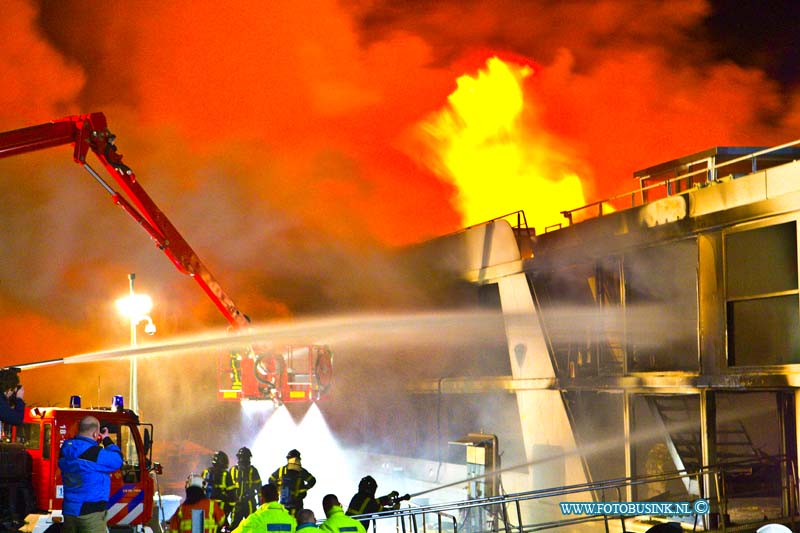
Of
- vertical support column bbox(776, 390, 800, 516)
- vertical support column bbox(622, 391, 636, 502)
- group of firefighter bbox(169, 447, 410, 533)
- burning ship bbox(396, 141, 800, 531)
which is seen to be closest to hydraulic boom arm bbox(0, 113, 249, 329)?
group of firefighter bbox(169, 447, 410, 533)

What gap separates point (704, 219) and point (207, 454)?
15588 millimetres

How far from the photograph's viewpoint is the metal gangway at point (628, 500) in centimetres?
1227

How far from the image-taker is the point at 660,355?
18578 millimetres

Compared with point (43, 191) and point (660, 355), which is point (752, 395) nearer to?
point (660, 355)

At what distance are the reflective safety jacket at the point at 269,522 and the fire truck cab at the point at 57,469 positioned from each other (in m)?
4.67

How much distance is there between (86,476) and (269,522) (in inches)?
64.7

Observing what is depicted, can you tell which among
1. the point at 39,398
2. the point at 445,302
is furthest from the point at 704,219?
the point at 39,398

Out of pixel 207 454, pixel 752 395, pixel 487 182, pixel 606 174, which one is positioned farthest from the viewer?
pixel 606 174

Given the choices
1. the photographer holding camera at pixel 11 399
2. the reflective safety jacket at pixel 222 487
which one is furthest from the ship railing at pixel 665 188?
the photographer holding camera at pixel 11 399

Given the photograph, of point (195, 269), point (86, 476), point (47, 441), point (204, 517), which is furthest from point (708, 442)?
point (86, 476)

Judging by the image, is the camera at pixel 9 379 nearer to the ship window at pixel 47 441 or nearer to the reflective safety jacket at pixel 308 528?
the ship window at pixel 47 441

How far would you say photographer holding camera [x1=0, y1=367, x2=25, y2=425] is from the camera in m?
9.80

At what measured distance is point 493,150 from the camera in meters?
30.5

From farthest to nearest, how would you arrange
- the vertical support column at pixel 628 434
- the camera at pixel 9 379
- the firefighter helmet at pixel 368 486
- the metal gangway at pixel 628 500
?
the vertical support column at pixel 628 434 < the metal gangway at pixel 628 500 < the camera at pixel 9 379 < the firefighter helmet at pixel 368 486
